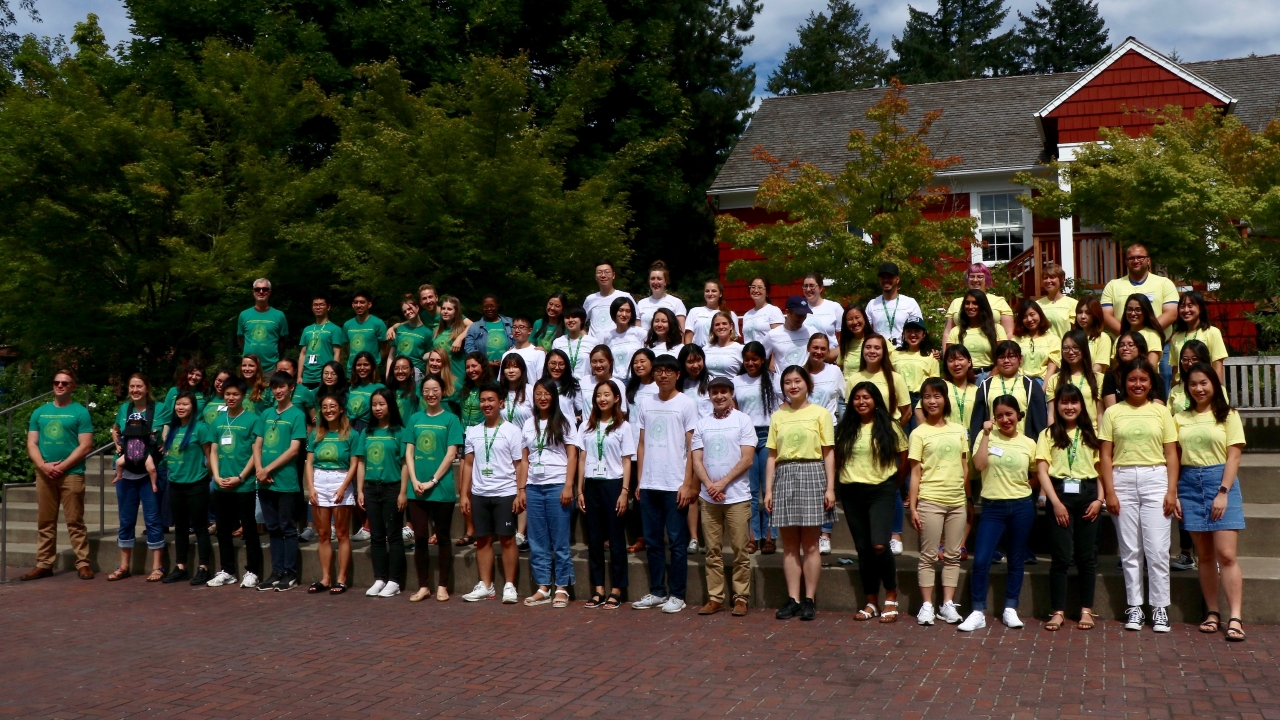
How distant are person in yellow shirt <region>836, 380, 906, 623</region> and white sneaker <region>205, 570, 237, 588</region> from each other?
605 centimetres

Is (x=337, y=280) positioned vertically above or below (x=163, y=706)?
above

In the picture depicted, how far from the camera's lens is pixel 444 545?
9.60 meters

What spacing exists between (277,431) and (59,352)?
27.1 ft

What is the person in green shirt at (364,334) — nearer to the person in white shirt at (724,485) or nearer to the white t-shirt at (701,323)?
the white t-shirt at (701,323)

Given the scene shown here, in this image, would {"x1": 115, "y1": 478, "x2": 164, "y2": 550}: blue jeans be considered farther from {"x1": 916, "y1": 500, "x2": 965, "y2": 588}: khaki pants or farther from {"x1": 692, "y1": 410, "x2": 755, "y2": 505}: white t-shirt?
{"x1": 916, "y1": 500, "x2": 965, "y2": 588}: khaki pants

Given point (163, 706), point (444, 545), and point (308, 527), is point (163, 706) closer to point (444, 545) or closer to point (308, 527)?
point (444, 545)

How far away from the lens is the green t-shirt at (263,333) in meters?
11.8

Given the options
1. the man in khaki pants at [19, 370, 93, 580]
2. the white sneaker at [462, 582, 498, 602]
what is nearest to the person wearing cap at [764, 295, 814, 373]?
the white sneaker at [462, 582, 498, 602]

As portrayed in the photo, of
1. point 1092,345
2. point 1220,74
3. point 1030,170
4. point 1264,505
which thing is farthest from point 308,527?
point 1220,74

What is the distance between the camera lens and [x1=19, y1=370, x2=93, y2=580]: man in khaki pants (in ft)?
36.5

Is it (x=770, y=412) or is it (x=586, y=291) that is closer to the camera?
(x=770, y=412)

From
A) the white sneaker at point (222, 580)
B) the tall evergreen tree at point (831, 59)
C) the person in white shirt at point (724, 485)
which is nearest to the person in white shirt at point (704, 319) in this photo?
the person in white shirt at point (724, 485)

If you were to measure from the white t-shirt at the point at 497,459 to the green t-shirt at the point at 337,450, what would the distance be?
1.26m

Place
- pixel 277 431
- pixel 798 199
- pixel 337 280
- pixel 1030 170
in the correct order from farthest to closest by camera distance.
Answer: pixel 1030 170
pixel 337 280
pixel 798 199
pixel 277 431
